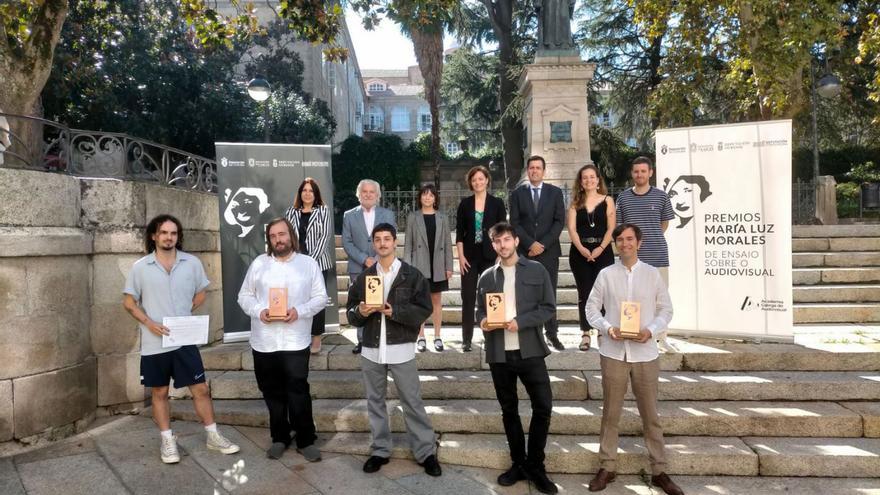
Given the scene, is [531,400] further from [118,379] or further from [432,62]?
[432,62]

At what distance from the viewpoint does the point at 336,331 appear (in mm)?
6816

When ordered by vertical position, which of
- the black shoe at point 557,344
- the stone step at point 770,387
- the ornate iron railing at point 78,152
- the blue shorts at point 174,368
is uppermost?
the ornate iron railing at point 78,152

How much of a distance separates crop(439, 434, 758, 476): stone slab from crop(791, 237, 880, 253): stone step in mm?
5649

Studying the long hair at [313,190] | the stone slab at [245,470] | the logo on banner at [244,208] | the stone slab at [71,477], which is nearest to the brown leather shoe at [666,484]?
the stone slab at [245,470]

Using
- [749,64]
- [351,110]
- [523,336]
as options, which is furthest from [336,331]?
[351,110]

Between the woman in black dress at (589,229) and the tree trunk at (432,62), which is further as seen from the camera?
the tree trunk at (432,62)

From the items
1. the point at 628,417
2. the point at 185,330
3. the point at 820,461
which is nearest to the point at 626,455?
the point at 628,417

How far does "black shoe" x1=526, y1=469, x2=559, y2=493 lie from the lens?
379cm

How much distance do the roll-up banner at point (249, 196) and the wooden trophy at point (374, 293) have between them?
2415 millimetres

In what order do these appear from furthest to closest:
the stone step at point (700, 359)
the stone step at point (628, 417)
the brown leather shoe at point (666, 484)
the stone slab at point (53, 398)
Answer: the stone step at point (700, 359)
the stone slab at point (53, 398)
the stone step at point (628, 417)
the brown leather shoe at point (666, 484)

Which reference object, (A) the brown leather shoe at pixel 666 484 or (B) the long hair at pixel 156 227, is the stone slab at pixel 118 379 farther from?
(A) the brown leather shoe at pixel 666 484

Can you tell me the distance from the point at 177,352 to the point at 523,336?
8.91 ft

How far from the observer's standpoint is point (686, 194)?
6.04 m

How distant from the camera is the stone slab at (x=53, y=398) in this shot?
4.69 meters
